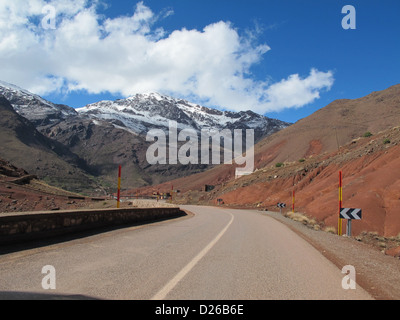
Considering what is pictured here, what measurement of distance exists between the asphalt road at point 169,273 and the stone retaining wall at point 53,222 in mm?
845

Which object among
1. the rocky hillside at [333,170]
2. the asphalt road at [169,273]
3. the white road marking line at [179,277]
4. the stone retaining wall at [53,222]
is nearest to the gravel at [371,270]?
the asphalt road at [169,273]

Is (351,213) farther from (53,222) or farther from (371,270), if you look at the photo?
(53,222)

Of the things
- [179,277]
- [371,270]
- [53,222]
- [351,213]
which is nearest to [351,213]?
[351,213]

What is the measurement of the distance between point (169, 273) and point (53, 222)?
225 inches

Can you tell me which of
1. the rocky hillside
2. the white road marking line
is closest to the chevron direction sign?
the rocky hillside

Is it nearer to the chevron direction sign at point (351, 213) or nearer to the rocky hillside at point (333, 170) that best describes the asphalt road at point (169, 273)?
the chevron direction sign at point (351, 213)

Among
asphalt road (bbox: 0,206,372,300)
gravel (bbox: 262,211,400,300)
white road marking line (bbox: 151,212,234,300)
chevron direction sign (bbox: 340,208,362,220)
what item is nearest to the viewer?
white road marking line (bbox: 151,212,234,300)

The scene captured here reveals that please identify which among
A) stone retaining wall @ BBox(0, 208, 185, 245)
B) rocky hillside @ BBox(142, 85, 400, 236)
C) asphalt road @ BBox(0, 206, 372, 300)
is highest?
rocky hillside @ BBox(142, 85, 400, 236)

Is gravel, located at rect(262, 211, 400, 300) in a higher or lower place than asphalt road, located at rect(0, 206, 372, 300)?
lower

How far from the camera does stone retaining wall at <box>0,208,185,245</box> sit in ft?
30.3

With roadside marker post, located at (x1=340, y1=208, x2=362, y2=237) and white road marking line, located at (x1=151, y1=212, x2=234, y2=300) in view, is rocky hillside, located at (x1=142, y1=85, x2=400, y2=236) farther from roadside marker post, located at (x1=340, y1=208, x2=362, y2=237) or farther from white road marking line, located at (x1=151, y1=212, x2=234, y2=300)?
white road marking line, located at (x1=151, y1=212, x2=234, y2=300)

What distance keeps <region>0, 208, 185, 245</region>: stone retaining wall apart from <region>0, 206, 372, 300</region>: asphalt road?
845 mm

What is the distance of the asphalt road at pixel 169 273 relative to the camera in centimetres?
565

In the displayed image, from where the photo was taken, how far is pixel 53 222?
1116 cm
